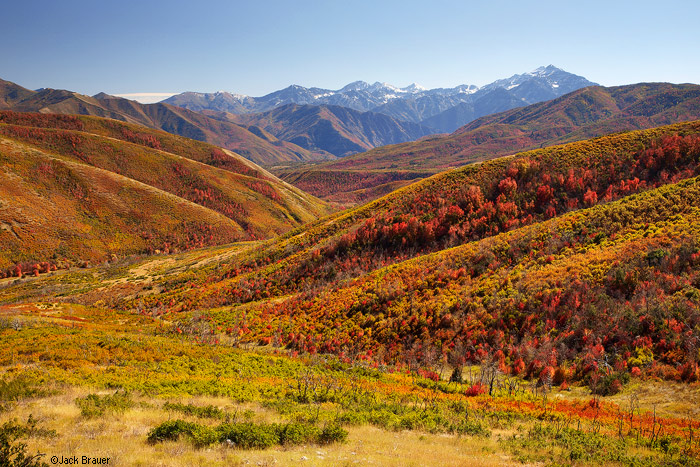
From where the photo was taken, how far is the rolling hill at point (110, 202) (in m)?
83.0

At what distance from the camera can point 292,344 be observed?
98.2 feet

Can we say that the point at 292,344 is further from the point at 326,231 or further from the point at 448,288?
the point at 326,231

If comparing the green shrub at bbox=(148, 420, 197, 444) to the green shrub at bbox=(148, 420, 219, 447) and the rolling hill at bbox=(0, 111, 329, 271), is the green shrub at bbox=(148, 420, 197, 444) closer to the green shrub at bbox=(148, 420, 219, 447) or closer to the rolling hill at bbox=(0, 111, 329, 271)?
the green shrub at bbox=(148, 420, 219, 447)

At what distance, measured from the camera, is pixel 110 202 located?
334ft

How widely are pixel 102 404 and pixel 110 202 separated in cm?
11338

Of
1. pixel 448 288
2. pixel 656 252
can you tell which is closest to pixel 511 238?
pixel 448 288

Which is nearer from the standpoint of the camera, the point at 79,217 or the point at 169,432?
the point at 169,432

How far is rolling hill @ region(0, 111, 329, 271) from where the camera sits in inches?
3268

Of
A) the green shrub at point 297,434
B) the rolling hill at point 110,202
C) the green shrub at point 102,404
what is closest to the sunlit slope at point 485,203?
the green shrub at point 102,404

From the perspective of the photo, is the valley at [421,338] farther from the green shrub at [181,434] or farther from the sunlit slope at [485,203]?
the sunlit slope at [485,203]

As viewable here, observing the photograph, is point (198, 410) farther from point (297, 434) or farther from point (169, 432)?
point (297, 434)

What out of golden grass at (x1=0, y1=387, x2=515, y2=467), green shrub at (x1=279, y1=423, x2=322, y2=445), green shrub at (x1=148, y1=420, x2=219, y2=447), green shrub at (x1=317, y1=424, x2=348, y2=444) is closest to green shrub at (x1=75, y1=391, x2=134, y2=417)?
golden grass at (x1=0, y1=387, x2=515, y2=467)

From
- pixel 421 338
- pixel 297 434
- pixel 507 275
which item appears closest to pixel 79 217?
pixel 421 338

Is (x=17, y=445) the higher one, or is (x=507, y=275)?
(x=17, y=445)
